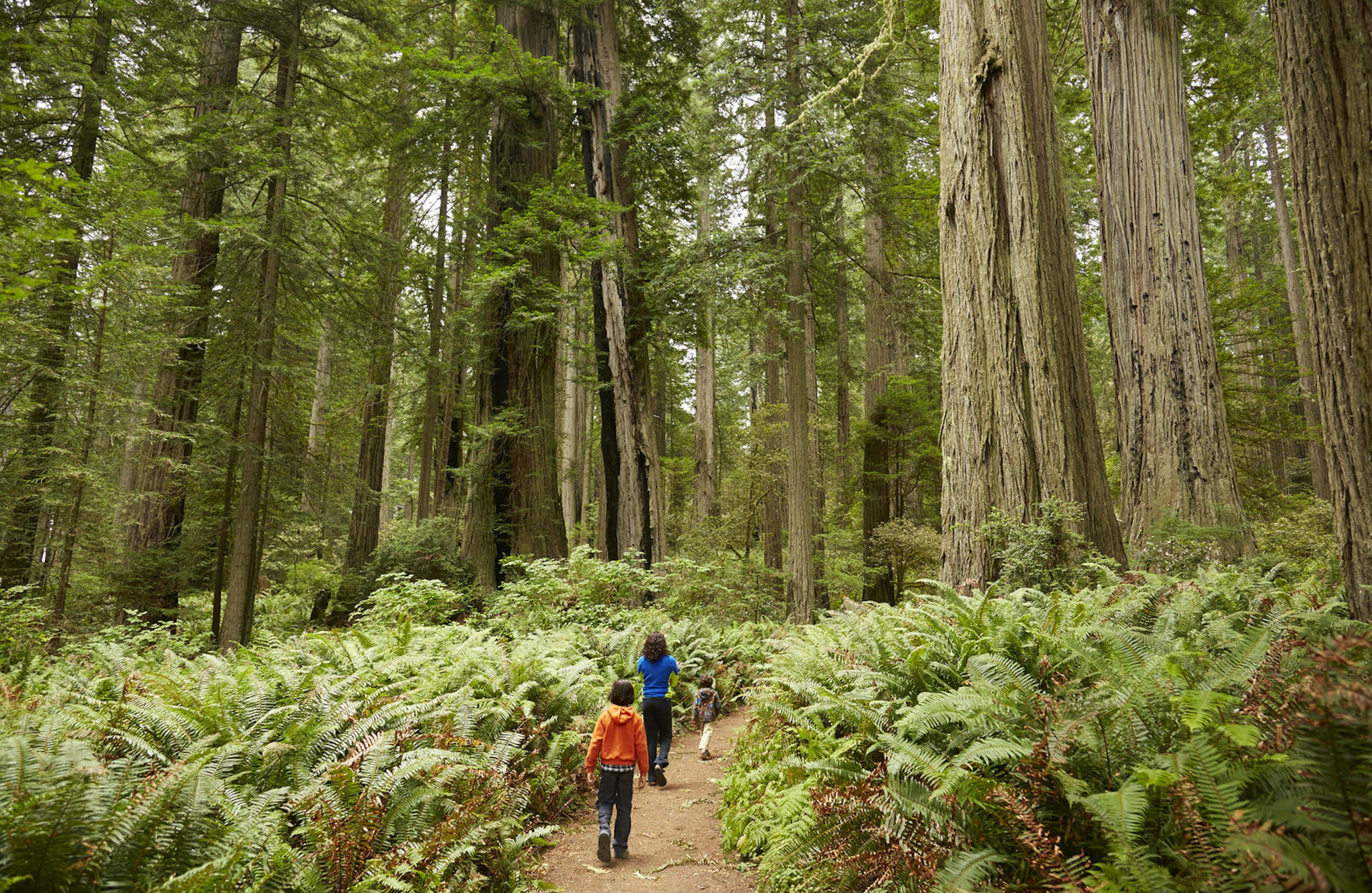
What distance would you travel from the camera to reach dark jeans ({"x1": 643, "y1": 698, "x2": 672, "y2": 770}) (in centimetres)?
674

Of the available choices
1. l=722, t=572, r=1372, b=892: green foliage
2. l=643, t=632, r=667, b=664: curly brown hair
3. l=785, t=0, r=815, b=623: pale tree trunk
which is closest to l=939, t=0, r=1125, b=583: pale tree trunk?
l=722, t=572, r=1372, b=892: green foliage

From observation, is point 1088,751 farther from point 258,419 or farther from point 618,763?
point 258,419

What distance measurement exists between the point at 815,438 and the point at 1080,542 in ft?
48.8

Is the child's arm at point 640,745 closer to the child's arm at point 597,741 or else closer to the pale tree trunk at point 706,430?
the child's arm at point 597,741

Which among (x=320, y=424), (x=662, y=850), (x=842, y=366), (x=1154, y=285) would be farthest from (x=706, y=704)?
(x=320, y=424)

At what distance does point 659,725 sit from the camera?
6.82 m

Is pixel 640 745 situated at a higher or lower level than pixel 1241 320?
lower

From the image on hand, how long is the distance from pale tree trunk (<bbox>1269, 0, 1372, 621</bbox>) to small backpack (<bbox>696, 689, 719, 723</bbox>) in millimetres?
6379

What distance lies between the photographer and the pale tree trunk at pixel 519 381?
13.2 metres

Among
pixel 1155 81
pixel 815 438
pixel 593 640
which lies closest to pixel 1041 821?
Result: pixel 593 640

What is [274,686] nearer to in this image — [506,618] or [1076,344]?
[506,618]

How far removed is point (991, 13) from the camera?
6949 mm

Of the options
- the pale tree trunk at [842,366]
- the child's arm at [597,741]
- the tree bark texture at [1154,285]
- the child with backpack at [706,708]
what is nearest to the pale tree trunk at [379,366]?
the child with backpack at [706,708]

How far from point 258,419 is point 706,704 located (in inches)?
323
